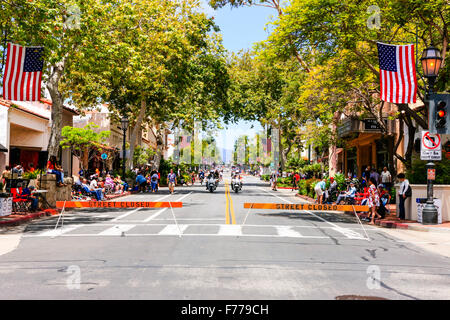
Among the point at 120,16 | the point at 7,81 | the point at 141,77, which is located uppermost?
the point at 120,16

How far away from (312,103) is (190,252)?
20731 millimetres

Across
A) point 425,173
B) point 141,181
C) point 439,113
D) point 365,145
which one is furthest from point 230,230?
point 365,145

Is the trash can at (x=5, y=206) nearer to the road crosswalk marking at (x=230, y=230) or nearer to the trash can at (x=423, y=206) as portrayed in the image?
the road crosswalk marking at (x=230, y=230)

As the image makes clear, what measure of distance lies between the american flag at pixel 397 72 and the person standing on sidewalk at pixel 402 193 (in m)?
3.05

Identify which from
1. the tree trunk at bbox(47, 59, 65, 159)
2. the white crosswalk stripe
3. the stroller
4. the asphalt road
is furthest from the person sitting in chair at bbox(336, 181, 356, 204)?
the tree trunk at bbox(47, 59, 65, 159)

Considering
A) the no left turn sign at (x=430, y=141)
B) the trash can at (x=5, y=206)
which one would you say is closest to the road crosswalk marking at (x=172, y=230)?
the trash can at (x=5, y=206)

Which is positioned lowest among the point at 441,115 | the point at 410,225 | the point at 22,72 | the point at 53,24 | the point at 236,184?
the point at 410,225

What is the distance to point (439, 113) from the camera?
1653cm

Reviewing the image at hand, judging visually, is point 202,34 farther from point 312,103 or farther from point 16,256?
point 16,256

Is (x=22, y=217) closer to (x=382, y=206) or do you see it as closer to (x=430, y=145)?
(x=382, y=206)

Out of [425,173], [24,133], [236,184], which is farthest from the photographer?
[24,133]

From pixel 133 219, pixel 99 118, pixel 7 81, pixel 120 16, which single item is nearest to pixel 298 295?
pixel 133 219

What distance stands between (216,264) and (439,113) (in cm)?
1143

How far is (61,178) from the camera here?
20.5m
